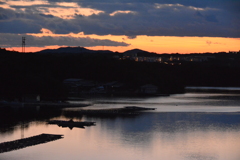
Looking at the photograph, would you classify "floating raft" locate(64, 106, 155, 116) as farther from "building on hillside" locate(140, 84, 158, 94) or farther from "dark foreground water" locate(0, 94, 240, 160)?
"building on hillside" locate(140, 84, 158, 94)

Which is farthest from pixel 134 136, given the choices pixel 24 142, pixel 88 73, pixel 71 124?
pixel 88 73

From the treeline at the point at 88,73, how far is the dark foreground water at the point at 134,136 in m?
8.96

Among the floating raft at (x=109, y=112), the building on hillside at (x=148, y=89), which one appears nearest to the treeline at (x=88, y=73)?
the building on hillside at (x=148, y=89)

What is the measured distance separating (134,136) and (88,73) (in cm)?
7264

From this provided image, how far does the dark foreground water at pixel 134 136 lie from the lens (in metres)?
27.0

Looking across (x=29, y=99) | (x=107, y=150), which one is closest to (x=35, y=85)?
(x=29, y=99)

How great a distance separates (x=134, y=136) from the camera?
3397 cm

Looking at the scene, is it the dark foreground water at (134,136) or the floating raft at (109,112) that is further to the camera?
the floating raft at (109,112)

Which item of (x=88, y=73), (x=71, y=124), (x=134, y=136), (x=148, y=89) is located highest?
(x=88, y=73)

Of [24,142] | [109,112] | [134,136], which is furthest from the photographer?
[109,112]

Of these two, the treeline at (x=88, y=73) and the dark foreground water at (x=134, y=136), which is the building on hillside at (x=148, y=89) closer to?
the treeline at (x=88, y=73)

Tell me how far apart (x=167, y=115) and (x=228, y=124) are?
848 cm

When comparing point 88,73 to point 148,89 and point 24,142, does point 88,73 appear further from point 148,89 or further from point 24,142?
point 24,142

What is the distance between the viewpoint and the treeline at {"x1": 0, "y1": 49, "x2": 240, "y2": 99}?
57719 mm
